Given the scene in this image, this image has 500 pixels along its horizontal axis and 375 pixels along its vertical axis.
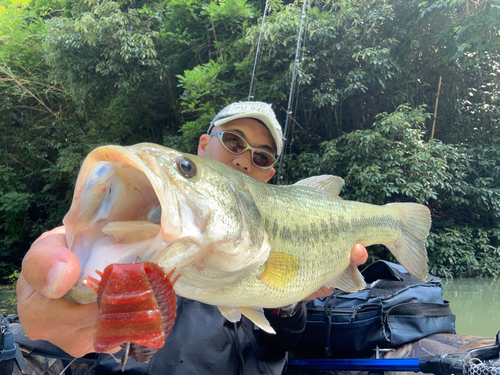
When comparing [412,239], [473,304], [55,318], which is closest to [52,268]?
[55,318]

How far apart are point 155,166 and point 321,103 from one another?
8371 millimetres

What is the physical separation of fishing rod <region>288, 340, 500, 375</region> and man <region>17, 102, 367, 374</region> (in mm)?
446

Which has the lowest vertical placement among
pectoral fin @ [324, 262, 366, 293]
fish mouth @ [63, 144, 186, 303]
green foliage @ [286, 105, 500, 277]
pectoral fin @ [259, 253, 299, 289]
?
green foliage @ [286, 105, 500, 277]

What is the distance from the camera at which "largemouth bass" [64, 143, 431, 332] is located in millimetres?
747

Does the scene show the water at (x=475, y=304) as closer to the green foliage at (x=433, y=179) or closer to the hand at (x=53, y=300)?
the green foliage at (x=433, y=179)

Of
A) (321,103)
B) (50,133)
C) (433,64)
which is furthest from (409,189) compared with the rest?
(50,133)

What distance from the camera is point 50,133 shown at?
13555 mm

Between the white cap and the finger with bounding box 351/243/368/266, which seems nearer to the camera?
the finger with bounding box 351/243/368/266

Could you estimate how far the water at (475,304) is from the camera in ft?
16.2

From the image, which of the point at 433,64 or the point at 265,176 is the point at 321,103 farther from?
the point at 265,176

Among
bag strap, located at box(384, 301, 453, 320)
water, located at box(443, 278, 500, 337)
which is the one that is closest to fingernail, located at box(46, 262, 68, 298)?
bag strap, located at box(384, 301, 453, 320)

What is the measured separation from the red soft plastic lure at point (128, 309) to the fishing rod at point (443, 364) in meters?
1.37

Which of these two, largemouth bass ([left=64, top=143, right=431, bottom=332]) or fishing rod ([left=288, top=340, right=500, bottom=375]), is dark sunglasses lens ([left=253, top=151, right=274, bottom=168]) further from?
fishing rod ([left=288, top=340, right=500, bottom=375])

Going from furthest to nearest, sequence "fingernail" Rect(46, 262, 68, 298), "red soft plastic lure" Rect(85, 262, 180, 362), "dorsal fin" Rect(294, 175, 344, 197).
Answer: "dorsal fin" Rect(294, 175, 344, 197)
"fingernail" Rect(46, 262, 68, 298)
"red soft plastic lure" Rect(85, 262, 180, 362)
